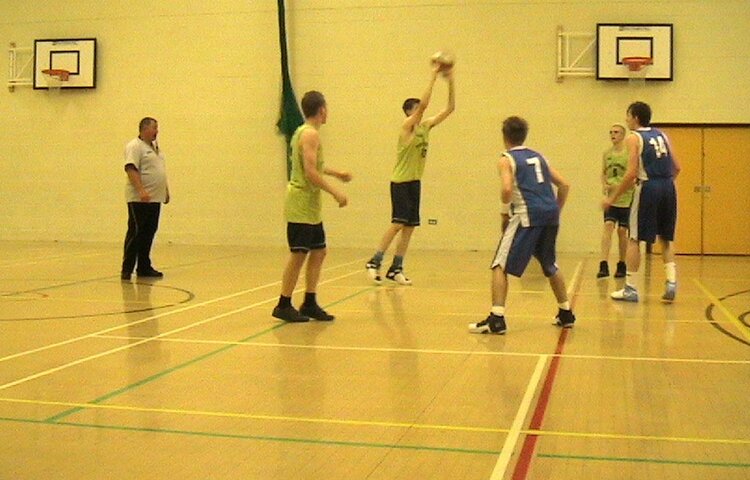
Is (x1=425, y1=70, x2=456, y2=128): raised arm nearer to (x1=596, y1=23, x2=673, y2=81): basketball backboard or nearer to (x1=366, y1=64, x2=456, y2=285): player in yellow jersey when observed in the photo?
(x1=366, y1=64, x2=456, y2=285): player in yellow jersey

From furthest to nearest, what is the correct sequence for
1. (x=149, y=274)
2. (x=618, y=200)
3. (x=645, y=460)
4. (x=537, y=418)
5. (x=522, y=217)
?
(x=618, y=200)
(x=149, y=274)
(x=522, y=217)
(x=537, y=418)
(x=645, y=460)

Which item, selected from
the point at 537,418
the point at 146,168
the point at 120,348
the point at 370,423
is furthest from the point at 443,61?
the point at 370,423

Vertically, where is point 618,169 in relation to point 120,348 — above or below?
above

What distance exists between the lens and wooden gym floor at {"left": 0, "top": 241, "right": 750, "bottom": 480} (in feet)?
13.4

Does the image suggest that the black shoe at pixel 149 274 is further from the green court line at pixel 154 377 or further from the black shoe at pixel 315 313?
the green court line at pixel 154 377

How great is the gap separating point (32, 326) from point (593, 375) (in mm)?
4535

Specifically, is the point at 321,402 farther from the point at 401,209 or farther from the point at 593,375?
the point at 401,209

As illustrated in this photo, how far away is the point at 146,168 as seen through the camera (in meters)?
11.5

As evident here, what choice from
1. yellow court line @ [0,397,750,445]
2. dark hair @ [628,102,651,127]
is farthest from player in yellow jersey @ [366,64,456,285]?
yellow court line @ [0,397,750,445]

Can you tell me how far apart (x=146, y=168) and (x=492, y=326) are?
566 centimetres

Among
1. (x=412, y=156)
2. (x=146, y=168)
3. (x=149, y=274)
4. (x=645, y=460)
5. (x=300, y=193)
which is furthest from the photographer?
(x=149, y=274)

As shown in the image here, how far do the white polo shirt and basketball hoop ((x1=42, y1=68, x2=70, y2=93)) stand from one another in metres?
8.66

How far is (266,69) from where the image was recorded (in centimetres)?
1831

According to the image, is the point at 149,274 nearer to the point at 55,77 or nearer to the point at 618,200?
the point at 618,200
